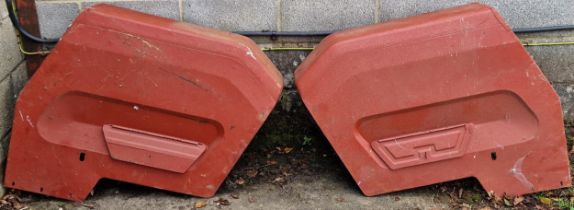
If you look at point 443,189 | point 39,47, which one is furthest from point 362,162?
point 39,47

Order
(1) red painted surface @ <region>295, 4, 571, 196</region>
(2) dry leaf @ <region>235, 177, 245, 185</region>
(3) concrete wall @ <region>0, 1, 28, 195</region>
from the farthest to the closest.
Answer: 1. (2) dry leaf @ <region>235, 177, 245, 185</region>
2. (3) concrete wall @ <region>0, 1, 28, 195</region>
3. (1) red painted surface @ <region>295, 4, 571, 196</region>

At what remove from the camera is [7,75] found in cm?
366

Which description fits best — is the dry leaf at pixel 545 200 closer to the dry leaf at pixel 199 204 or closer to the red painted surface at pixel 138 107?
the red painted surface at pixel 138 107

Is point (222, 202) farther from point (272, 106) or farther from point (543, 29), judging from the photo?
point (543, 29)

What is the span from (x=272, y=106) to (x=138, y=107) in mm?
714

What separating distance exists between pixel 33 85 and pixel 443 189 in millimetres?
2310

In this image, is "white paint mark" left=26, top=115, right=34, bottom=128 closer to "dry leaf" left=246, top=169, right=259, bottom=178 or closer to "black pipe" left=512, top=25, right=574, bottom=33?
"dry leaf" left=246, top=169, right=259, bottom=178

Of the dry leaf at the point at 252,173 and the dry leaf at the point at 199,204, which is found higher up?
the dry leaf at the point at 199,204

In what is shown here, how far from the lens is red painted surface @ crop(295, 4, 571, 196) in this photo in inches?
131

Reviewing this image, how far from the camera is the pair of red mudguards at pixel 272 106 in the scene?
3320mm

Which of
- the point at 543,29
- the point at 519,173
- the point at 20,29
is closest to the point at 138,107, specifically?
the point at 20,29

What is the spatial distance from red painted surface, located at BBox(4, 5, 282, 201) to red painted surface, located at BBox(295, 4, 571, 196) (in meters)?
0.38

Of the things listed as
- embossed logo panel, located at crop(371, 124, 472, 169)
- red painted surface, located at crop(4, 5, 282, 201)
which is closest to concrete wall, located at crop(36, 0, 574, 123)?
red painted surface, located at crop(4, 5, 282, 201)

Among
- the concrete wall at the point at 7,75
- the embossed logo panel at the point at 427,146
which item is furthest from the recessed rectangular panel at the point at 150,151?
the embossed logo panel at the point at 427,146
